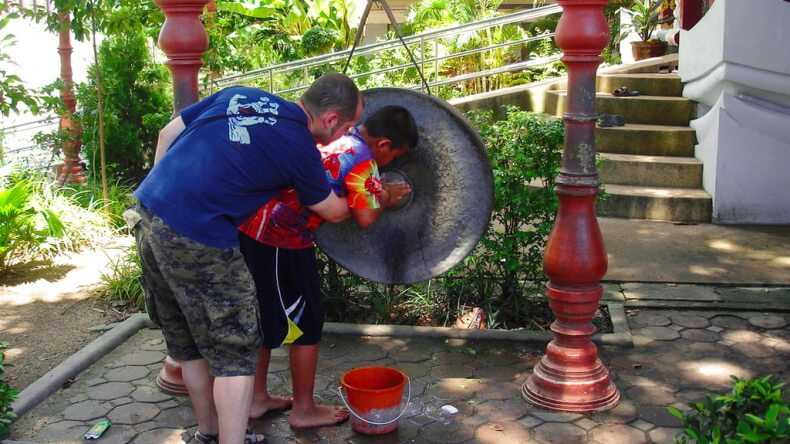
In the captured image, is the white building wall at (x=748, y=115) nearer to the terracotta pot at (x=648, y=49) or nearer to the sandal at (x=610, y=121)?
the sandal at (x=610, y=121)

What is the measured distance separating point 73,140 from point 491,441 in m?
7.20

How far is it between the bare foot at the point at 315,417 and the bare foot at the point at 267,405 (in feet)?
0.42

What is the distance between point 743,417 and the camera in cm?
247

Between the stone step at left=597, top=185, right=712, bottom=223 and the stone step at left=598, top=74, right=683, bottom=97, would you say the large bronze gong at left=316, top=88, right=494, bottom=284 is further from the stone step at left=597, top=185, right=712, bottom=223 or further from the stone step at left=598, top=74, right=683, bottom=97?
the stone step at left=598, top=74, right=683, bottom=97

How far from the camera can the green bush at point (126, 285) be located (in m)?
5.80

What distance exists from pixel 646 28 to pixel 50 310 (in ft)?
28.2

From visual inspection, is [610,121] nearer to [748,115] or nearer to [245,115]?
[748,115]

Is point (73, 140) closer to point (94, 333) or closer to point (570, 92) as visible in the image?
point (94, 333)

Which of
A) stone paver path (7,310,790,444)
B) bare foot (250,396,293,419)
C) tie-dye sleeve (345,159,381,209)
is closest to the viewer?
tie-dye sleeve (345,159,381,209)

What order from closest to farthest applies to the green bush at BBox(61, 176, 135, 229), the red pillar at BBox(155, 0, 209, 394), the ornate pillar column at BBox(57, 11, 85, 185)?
the red pillar at BBox(155, 0, 209, 394) < the green bush at BBox(61, 176, 135, 229) < the ornate pillar column at BBox(57, 11, 85, 185)

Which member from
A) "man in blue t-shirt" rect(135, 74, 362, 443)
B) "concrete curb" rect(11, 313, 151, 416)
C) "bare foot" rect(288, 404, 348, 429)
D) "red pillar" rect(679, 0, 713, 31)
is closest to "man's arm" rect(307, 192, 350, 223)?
"man in blue t-shirt" rect(135, 74, 362, 443)

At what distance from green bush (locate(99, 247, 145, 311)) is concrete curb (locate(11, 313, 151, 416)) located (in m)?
0.53

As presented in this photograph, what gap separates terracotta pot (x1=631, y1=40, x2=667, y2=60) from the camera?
34.8 ft

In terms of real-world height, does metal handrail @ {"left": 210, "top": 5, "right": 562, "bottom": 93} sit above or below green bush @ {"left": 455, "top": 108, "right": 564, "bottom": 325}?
above
